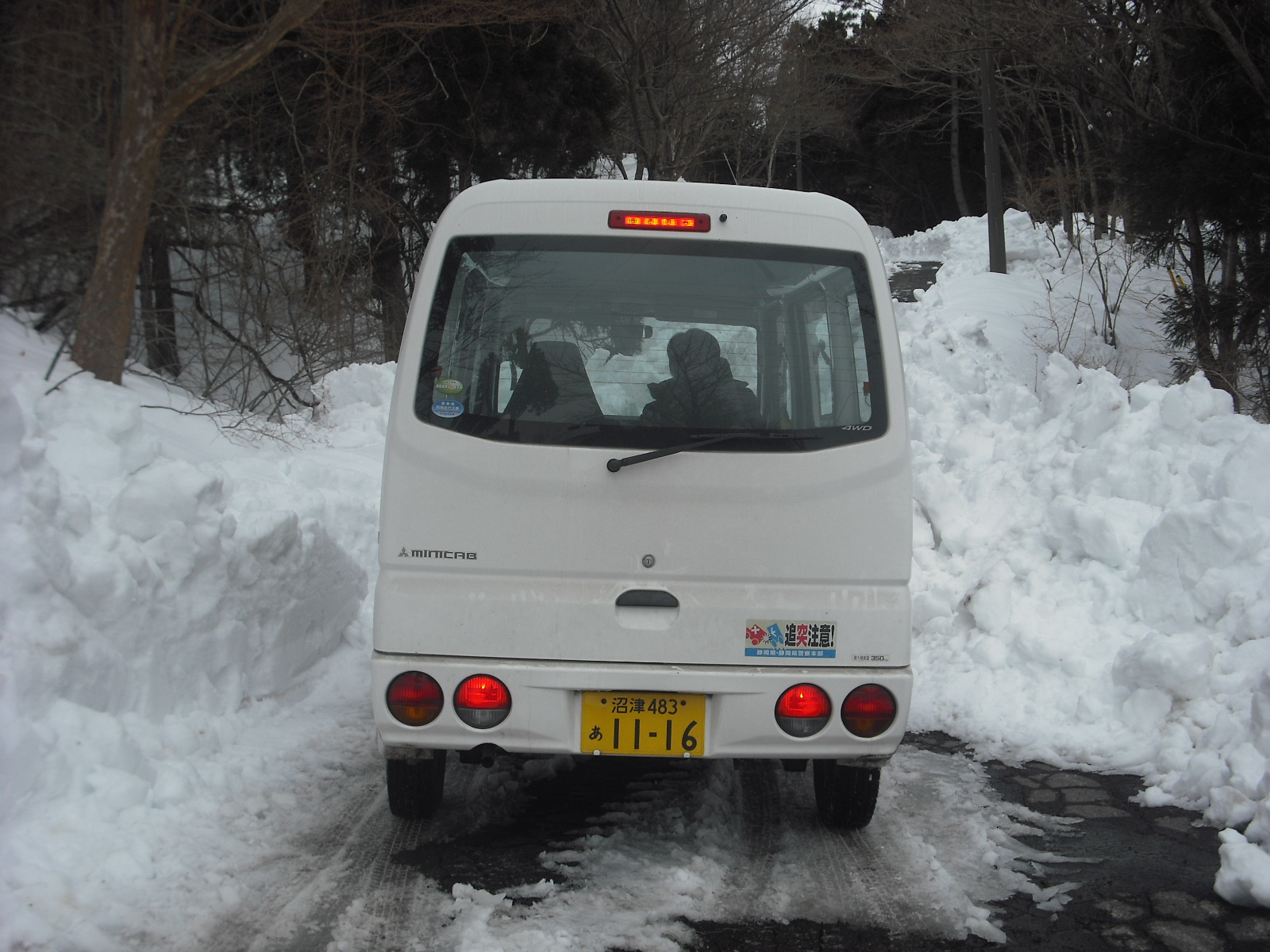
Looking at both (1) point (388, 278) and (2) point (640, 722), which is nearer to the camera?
(2) point (640, 722)

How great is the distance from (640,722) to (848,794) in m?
1.05

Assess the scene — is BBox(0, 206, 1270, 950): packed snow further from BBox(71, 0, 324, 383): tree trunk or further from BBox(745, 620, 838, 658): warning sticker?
BBox(745, 620, 838, 658): warning sticker

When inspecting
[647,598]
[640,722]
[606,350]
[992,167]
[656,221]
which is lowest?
[640,722]

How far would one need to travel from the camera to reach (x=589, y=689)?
138 inches

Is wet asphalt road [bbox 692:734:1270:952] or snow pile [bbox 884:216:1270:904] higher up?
snow pile [bbox 884:216:1270:904]

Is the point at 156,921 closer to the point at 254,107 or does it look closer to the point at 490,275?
the point at 490,275

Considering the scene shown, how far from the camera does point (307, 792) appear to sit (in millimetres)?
4316

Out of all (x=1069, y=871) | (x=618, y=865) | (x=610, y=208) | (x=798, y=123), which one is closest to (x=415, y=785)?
(x=618, y=865)

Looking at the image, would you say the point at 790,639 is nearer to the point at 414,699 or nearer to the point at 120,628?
the point at 414,699

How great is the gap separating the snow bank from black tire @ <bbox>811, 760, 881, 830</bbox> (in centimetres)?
236

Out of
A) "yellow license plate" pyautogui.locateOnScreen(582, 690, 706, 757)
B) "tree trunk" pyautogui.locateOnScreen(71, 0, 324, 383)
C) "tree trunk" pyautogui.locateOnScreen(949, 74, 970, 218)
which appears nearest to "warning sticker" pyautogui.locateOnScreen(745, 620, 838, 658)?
"yellow license plate" pyautogui.locateOnScreen(582, 690, 706, 757)

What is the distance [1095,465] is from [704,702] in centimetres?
465

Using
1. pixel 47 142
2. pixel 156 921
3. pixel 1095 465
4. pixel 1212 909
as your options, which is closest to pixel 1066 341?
pixel 1095 465

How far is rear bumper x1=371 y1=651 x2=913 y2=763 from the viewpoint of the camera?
3.50 meters
